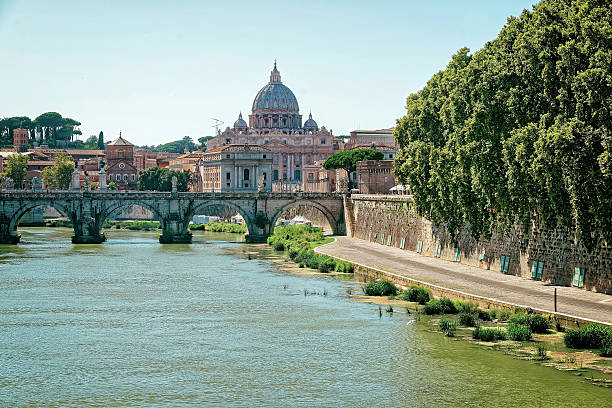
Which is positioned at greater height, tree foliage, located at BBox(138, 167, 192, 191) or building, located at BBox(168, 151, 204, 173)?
building, located at BBox(168, 151, 204, 173)

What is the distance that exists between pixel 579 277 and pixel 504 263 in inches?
274

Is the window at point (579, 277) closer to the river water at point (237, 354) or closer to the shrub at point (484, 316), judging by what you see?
the shrub at point (484, 316)

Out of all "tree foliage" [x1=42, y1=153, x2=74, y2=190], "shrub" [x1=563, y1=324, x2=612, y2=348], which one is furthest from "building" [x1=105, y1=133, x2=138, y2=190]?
"shrub" [x1=563, y1=324, x2=612, y2=348]

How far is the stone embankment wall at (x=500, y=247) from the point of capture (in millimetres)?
35281

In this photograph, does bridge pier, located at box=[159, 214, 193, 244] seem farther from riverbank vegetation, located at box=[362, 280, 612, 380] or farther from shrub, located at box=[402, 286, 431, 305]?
riverbank vegetation, located at box=[362, 280, 612, 380]

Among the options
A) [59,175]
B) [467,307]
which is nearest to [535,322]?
[467,307]

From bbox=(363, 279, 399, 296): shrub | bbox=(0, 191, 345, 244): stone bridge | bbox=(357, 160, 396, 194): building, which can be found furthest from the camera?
bbox=(357, 160, 396, 194): building

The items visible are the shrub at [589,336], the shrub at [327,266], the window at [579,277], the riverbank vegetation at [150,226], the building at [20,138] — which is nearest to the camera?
the shrub at [589,336]

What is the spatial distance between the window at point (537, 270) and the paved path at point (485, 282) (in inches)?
13.1

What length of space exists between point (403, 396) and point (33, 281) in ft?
93.0

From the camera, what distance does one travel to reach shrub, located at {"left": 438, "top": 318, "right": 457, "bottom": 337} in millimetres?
31125

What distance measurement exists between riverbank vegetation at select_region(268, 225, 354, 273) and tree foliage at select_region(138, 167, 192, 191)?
200ft

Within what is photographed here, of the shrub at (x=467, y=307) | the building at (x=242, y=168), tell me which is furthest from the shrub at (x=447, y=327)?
the building at (x=242, y=168)

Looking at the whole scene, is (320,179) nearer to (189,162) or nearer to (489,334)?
(189,162)
